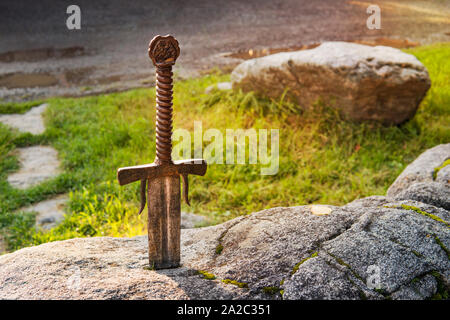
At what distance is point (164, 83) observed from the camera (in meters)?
1.81

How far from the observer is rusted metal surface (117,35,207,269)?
1782 mm

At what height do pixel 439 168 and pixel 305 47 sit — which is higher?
pixel 305 47

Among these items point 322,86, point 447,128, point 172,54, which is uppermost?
point 172,54

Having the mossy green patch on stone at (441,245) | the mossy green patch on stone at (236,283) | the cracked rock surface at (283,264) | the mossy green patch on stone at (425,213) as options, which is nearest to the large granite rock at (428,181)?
the cracked rock surface at (283,264)

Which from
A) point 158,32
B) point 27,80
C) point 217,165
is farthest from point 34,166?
point 158,32

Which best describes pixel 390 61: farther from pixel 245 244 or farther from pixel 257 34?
pixel 257 34

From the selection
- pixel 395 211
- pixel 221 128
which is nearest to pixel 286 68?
pixel 221 128

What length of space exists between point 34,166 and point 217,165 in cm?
236

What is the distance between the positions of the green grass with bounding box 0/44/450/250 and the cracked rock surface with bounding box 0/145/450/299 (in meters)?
1.64

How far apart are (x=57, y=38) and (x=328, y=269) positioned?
1136 centimetres

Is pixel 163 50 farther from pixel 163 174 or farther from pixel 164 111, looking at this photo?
pixel 163 174

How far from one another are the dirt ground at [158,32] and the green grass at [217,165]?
187 centimetres

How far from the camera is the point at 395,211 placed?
2080 mm

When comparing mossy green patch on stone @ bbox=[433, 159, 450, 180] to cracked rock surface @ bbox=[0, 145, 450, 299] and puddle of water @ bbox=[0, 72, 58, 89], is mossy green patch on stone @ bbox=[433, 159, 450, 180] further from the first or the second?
puddle of water @ bbox=[0, 72, 58, 89]
